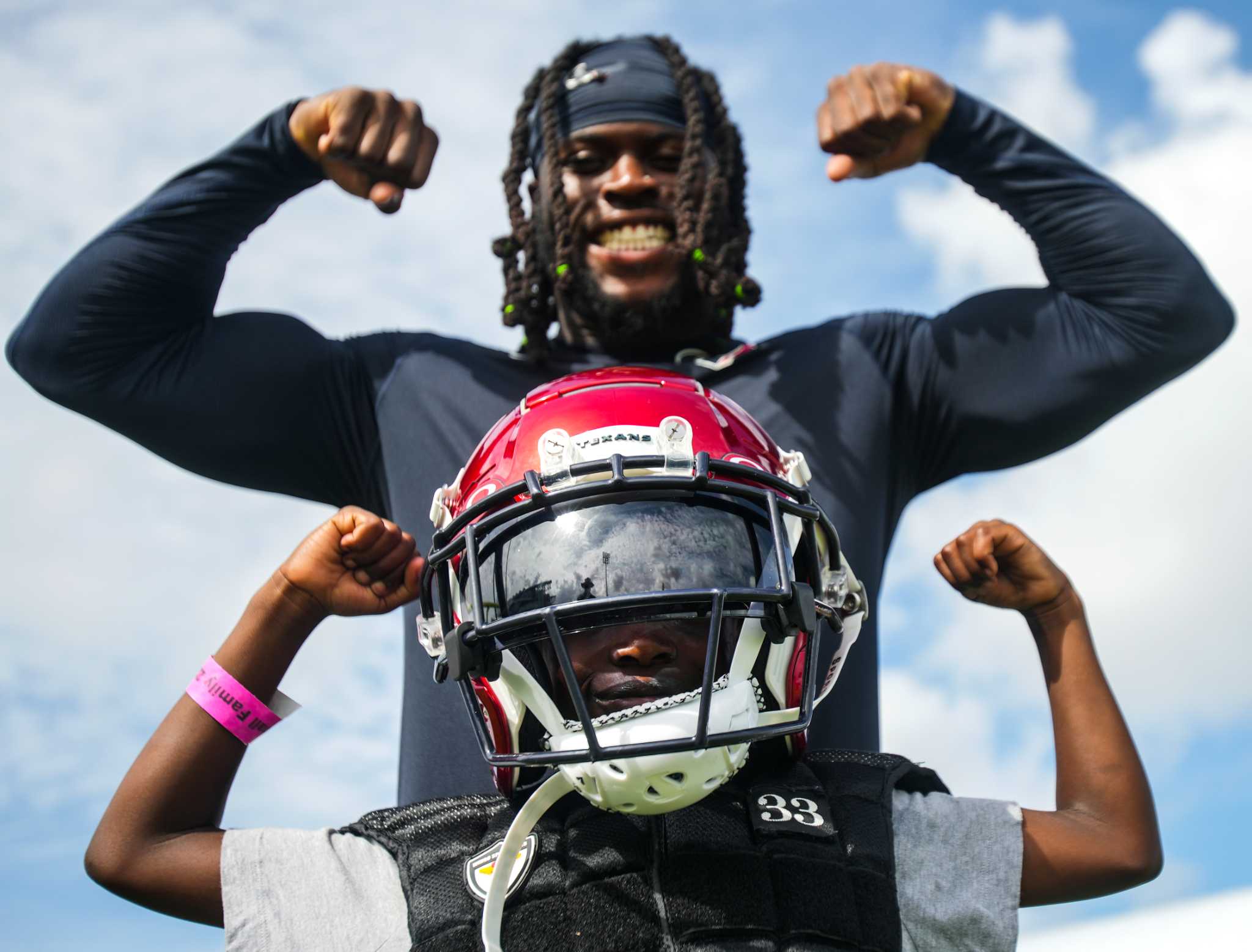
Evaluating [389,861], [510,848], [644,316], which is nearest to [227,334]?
[644,316]

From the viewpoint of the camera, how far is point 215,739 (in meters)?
2.96

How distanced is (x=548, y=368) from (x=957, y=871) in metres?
1.94

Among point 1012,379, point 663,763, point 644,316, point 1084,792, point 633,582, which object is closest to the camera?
point 663,763

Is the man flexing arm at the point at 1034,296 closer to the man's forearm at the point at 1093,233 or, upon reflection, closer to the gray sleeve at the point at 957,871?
the man's forearm at the point at 1093,233

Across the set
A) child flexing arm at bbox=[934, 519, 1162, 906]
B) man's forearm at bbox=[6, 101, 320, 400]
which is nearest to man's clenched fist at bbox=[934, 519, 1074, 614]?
child flexing arm at bbox=[934, 519, 1162, 906]

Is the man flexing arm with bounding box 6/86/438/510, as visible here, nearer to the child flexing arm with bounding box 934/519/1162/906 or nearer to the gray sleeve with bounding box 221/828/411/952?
the gray sleeve with bounding box 221/828/411/952

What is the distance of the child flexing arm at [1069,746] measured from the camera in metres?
2.77

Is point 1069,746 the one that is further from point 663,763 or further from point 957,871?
point 663,763

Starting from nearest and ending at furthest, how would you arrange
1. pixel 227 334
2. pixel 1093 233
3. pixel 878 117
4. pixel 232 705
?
Result: pixel 232 705 → pixel 878 117 → pixel 1093 233 → pixel 227 334

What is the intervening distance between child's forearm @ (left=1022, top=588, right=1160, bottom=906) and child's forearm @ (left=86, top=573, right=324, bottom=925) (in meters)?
1.59

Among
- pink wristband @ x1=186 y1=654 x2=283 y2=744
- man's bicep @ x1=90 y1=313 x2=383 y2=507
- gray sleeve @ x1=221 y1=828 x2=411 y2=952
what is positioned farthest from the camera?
A: man's bicep @ x1=90 y1=313 x2=383 y2=507

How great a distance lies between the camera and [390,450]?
389 centimetres

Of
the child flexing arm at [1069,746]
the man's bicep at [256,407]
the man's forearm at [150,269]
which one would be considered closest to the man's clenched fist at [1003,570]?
the child flexing arm at [1069,746]

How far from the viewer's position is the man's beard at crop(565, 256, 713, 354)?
4.13 metres
